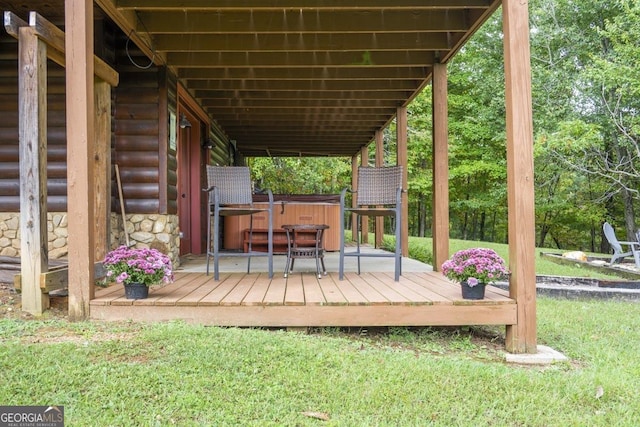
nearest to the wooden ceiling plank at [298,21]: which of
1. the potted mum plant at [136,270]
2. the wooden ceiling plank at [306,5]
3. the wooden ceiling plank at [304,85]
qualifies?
the wooden ceiling plank at [306,5]

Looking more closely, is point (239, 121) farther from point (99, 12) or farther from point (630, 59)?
point (630, 59)

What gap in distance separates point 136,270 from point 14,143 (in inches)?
116

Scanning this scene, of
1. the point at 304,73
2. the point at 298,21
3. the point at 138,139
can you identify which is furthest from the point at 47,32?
the point at 304,73

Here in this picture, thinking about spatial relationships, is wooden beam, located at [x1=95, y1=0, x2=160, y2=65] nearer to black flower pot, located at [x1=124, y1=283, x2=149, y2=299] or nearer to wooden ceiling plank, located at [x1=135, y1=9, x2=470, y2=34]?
wooden ceiling plank, located at [x1=135, y1=9, x2=470, y2=34]

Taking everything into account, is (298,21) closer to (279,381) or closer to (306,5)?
(306,5)

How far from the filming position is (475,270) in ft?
10.5

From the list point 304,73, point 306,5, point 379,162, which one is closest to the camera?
point 306,5

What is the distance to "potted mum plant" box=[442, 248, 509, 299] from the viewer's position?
317 cm

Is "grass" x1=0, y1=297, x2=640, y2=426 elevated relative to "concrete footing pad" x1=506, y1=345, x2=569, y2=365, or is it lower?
elevated

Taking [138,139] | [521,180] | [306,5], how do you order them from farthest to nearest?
[138,139], [306,5], [521,180]

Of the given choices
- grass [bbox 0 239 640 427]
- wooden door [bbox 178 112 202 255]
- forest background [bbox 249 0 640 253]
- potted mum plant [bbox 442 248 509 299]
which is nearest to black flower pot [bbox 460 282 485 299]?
potted mum plant [bbox 442 248 509 299]

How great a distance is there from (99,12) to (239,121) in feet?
13.8

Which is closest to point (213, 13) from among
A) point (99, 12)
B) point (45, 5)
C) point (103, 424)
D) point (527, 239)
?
point (99, 12)

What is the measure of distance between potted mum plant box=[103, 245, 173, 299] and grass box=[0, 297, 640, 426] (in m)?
0.29
